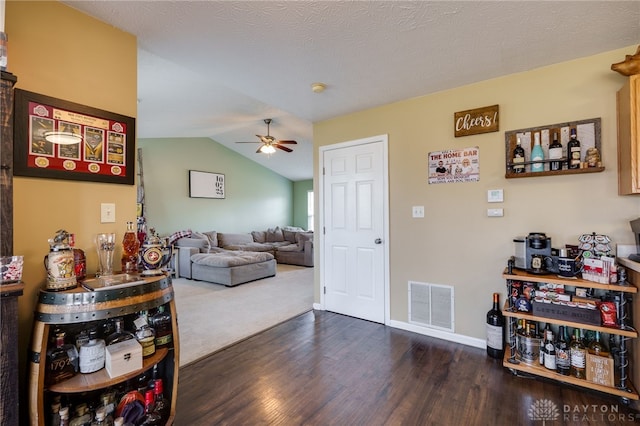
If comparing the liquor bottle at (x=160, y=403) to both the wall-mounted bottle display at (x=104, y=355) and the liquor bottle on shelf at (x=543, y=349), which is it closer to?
the wall-mounted bottle display at (x=104, y=355)

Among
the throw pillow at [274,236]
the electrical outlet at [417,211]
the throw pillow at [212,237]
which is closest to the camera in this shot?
the electrical outlet at [417,211]

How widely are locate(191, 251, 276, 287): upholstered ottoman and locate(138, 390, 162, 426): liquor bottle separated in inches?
136

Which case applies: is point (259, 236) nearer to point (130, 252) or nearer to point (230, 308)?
point (230, 308)

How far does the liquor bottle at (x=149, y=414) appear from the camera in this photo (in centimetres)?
147

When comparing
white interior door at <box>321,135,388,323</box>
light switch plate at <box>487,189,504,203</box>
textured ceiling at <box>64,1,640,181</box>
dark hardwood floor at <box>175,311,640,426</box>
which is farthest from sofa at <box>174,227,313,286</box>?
light switch plate at <box>487,189,504,203</box>

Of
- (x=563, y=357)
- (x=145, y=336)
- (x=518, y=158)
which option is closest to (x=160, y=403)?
(x=145, y=336)

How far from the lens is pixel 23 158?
1.48 m

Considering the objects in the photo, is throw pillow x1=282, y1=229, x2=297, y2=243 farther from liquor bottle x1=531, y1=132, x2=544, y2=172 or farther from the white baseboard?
liquor bottle x1=531, y1=132, x2=544, y2=172

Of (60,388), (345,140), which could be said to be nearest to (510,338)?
(345,140)

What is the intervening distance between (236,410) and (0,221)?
5.21ft

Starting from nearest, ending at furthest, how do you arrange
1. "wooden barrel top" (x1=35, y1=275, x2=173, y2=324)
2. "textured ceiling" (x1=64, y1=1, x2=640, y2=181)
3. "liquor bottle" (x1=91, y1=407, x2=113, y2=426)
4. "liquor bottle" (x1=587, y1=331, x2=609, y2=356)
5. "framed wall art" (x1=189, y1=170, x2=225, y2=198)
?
1. "wooden barrel top" (x1=35, y1=275, x2=173, y2=324)
2. "liquor bottle" (x1=91, y1=407, x2=113, y2=426)
3. "textured ceiling" (x1=64, y1=1, x2=640, y2=181)
4. "liquor bottle" (x1=587, y1=331, x2=609, y2=356)
5. "framed wall art" (x1=189, y1=170, x2=225, y2=198)

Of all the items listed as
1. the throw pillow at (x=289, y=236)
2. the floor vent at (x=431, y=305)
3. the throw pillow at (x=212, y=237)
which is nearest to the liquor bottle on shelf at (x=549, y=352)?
the floor vent at (x=431, y=305)

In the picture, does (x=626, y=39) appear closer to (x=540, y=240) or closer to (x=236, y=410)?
(x=540, y=240)

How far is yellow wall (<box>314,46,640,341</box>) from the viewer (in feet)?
6.98
